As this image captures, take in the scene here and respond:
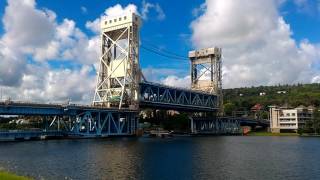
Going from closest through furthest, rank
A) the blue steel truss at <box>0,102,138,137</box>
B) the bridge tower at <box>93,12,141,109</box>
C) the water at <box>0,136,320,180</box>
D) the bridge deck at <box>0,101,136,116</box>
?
the water at <box>0,136,320,180</box>, the bridge deck at <box>0,101,136,116</box>, the blue steel truss at <box>0,102,138,137</box>, the bridge tower at <box>93,12,141,109</box>

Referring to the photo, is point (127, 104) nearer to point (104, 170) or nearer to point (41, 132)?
point (41, 132)

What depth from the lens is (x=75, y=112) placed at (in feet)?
448

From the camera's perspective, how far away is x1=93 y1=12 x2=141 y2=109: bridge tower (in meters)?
164

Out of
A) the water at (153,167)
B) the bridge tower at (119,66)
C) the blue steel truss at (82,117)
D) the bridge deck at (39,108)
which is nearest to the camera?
the water at (153,167)

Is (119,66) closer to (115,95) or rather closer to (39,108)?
(115,95)

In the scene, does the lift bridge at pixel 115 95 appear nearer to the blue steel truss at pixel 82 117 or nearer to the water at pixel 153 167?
the blue steel truss at pixel 82 117

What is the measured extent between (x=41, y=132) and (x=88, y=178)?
81.1m

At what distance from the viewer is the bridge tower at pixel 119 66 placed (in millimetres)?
163625

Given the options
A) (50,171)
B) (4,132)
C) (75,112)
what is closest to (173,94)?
(75,112)

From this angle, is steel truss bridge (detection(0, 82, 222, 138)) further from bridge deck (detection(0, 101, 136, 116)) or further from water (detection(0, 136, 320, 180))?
water (detection(0, 136, 320, 180))

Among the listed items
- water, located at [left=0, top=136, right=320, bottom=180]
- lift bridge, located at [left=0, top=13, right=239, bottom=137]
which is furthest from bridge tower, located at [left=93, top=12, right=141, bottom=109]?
water, located at [left=0, top=136, right=320, bottom=180]

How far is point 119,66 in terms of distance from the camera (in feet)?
555

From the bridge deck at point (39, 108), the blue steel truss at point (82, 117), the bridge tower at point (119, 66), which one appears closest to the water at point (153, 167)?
the bridge deck at point (39, 108)

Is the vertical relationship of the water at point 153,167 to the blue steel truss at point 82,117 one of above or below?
below
